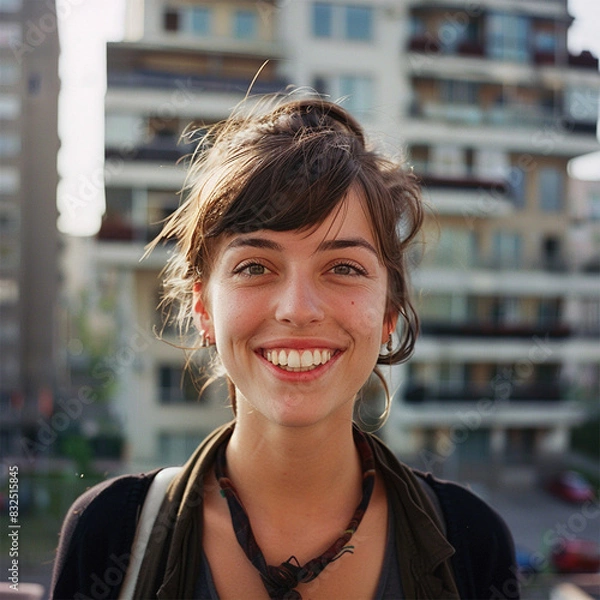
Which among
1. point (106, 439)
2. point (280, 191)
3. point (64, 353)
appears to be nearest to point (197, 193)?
point (280, 191)

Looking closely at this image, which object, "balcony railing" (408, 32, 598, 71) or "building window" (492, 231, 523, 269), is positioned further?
"building window" (492, 231, 523, 269)

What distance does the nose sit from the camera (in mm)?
709

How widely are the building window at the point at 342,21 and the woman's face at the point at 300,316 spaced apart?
7924mm

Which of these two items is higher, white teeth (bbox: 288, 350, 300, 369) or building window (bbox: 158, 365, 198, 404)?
white teeth (bbox: 288, 350, 300, 369)

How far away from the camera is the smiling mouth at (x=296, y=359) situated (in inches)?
28.3

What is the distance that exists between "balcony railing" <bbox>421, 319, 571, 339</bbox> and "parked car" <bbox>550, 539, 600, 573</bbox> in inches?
112

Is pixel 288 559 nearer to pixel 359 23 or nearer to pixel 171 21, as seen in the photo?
pixel 171 21

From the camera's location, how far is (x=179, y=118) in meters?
7.15

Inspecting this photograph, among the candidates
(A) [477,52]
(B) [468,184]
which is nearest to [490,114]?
(A) [477,52]

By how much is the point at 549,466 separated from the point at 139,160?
7.08 metres

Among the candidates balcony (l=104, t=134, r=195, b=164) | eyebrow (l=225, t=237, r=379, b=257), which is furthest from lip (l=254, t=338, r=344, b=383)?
balcony (l=104, t=134, r=195, b=164)

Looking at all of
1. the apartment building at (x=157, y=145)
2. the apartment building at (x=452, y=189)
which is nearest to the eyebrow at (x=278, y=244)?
the apartment building at (x=157, y=145)

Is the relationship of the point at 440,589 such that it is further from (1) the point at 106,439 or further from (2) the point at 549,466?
(2) the point at 549,466

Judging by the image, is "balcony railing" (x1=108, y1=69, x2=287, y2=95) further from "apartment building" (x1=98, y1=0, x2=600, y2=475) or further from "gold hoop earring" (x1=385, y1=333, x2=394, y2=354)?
"gold hoop earring" (x1=385, y1=333, x2=394, y2=354)
